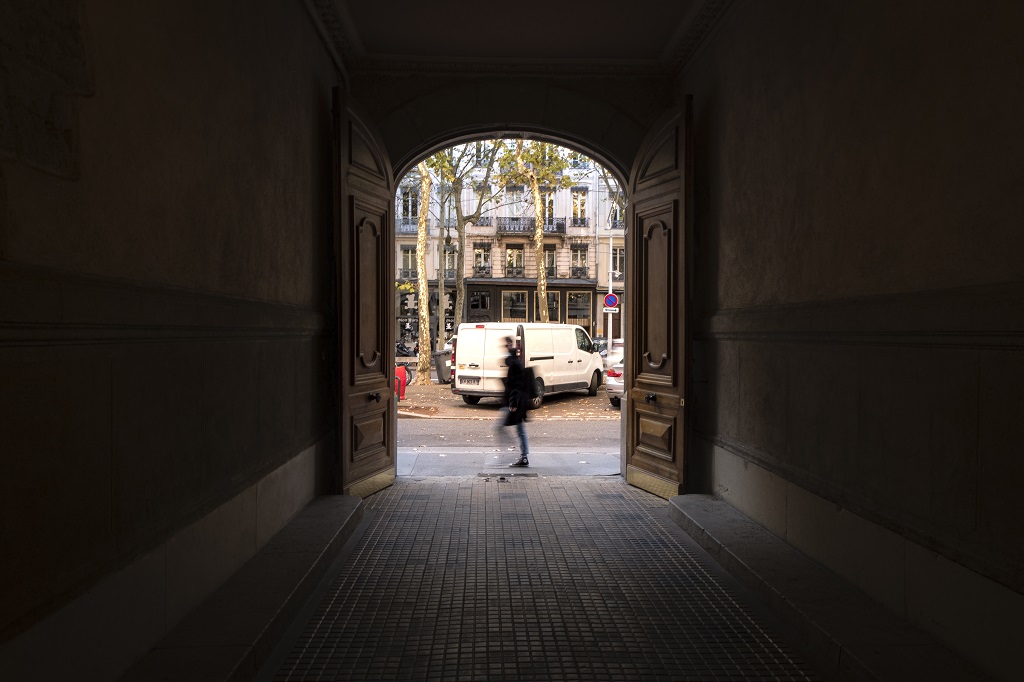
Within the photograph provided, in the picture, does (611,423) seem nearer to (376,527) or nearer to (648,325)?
(648,325)

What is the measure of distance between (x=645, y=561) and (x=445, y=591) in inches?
62.2

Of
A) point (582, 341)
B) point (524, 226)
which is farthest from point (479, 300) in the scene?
point (582, 341)

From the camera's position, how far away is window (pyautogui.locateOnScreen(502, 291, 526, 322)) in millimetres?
45688

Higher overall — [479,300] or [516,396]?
[479,300]

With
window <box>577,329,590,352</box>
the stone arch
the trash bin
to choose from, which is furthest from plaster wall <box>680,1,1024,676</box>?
the trash bin

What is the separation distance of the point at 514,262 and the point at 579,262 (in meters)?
4.02

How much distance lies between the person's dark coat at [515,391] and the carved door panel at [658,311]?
1759mm

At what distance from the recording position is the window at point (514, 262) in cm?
4624

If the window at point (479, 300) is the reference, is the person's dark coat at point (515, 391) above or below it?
below

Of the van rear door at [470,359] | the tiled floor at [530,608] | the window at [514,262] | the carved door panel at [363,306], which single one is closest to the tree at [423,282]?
the van rear door at [470,359]

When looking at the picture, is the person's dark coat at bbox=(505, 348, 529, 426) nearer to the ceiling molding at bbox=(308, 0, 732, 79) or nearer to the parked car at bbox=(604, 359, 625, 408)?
the ceiling molding at bbox=(308, 0, 732, 79)

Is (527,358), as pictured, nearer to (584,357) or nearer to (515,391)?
(584,357)

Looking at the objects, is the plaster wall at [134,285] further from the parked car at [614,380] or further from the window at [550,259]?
the window at [550,259]

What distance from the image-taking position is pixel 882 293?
4348 millimetres
